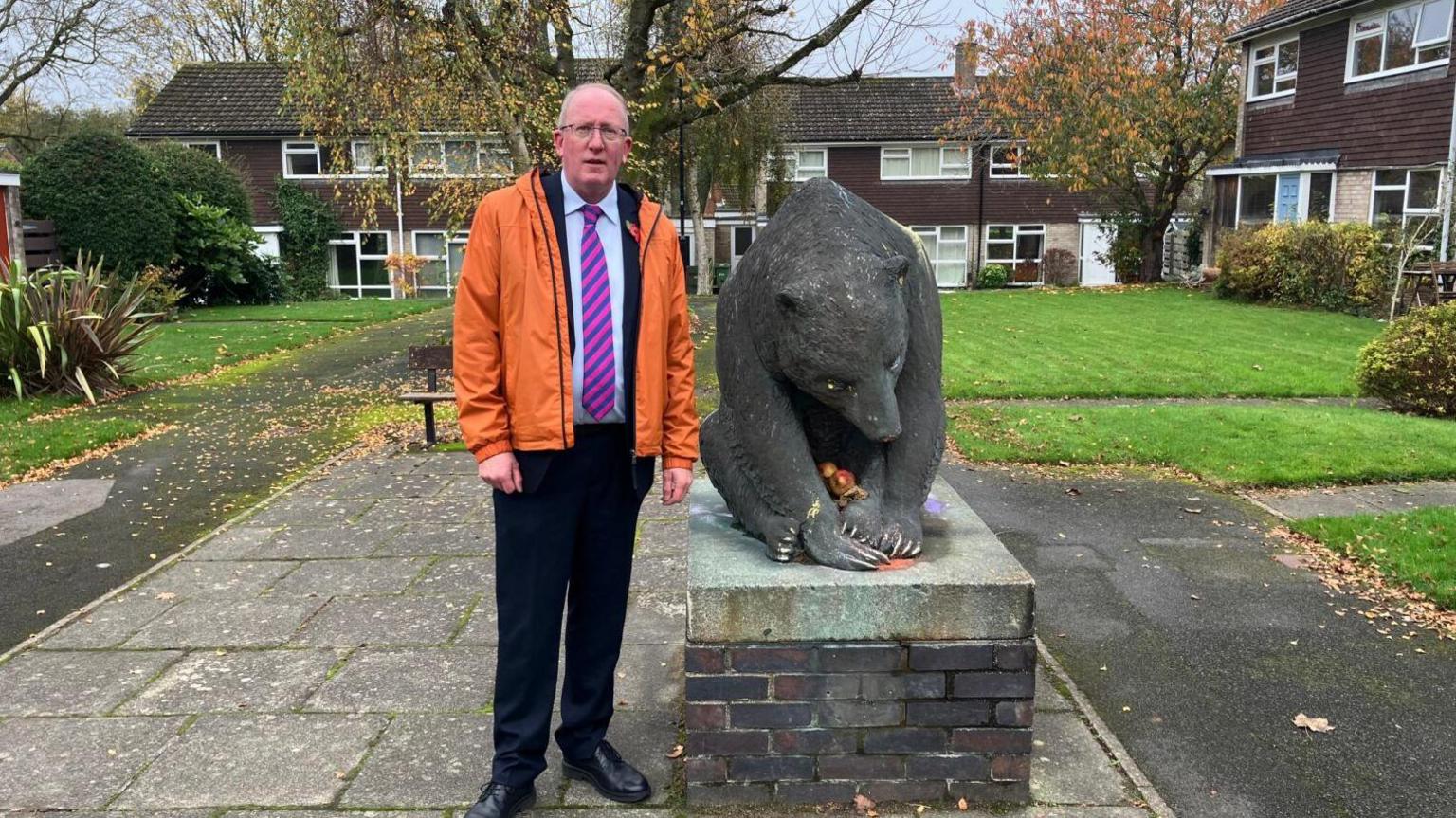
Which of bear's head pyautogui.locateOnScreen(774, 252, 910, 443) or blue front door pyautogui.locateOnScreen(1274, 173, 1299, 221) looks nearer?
bear's head pyautogui.locateOnScreen(774, 252, 910, 443)

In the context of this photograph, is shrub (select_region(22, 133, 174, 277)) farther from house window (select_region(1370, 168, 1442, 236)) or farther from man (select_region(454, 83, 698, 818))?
house window (select_region(1370, 168, 1442, 236))

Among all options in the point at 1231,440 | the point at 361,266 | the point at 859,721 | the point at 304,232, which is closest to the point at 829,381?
the point at 859,721

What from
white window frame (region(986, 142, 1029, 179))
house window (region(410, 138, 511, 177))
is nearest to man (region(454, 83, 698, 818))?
house window (region(410, 138, 511, 177))

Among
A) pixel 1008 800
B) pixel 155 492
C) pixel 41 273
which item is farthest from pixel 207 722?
pixel 41 273

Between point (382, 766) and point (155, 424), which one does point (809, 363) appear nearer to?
point (382, 766)

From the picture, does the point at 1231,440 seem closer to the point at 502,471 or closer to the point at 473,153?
the point at 502,471

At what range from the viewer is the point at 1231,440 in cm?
827

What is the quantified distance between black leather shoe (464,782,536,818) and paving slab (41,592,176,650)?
249 cm

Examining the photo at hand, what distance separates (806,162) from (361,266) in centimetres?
1460

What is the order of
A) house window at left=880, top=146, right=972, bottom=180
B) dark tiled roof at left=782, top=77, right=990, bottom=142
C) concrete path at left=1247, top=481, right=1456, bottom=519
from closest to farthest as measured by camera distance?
concrete path at left=1247, top=481, right=1456, bottom=519, dark tiled roof at left=782, top=77, right=990, bottom=142, house window at left=880, top=146, right=972, bottom=180

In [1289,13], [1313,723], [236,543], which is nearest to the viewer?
[1313,723]

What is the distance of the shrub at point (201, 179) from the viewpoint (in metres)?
20.8

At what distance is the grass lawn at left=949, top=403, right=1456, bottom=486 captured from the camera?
7293 millimetres

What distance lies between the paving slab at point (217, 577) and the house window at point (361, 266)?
26.3 m
